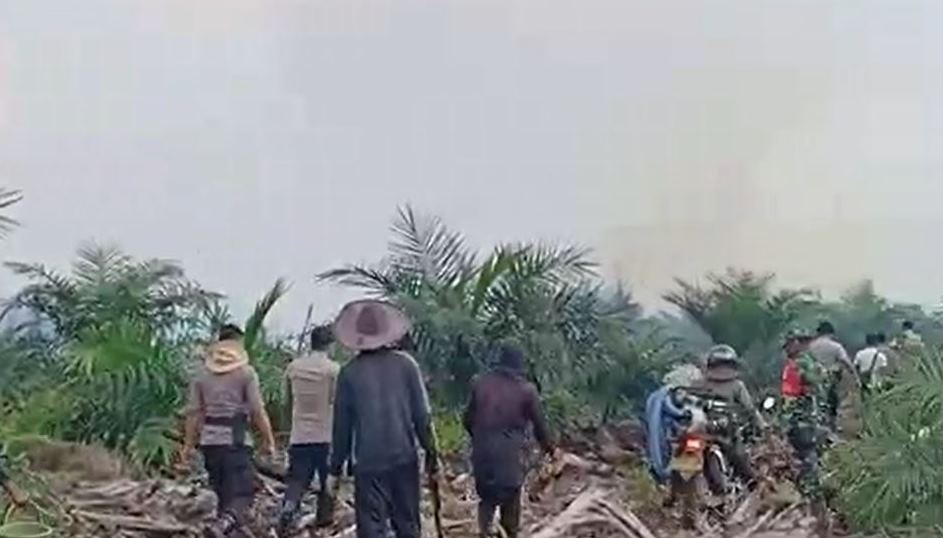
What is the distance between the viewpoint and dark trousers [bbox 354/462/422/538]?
7.29 meters

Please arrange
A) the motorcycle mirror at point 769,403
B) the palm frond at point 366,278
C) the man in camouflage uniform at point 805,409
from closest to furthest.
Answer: the man in camouflage uniform at point 805,409
the motorcycle mirror at point 769,403
the palm frond at point 366,278

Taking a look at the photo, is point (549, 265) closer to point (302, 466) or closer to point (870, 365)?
point (870, 365)

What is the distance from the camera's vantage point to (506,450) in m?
8.16

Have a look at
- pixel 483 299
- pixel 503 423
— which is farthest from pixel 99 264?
pixel 503 423

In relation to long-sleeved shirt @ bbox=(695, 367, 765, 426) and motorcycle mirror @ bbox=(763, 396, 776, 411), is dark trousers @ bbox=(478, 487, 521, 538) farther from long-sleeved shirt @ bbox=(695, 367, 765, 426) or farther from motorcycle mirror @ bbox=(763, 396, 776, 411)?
motorcycle mirror @ bbox=(763, 396, 776, 411)

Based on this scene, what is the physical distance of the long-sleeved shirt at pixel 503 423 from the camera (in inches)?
320

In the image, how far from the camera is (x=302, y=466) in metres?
8.65

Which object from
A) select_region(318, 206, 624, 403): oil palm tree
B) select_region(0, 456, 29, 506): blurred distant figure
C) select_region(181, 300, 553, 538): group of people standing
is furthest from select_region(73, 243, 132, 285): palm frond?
select_region(0, 456, 29, 506): blurred distant figure

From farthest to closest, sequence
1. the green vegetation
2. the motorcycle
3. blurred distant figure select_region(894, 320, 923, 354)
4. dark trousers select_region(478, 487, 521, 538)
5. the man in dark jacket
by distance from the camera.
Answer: the green vegetation
blurred distant figure select_region(894, 320, 923, 354)
the motorcycle
dark trousers select_region(478, 487, 521, 538)
the man in dark jacket

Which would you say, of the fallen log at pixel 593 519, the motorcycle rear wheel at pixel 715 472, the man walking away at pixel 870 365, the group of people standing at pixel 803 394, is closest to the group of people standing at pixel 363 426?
the fallen log at pixel 593 519

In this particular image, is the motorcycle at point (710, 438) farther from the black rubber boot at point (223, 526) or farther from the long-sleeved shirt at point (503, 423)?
the black rubber boot at point (223, 526)

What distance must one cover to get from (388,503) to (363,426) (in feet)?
1.21

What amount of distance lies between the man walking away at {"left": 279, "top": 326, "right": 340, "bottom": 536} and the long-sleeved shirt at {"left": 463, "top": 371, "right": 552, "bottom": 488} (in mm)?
836

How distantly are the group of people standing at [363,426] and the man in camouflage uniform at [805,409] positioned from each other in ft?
7.12
